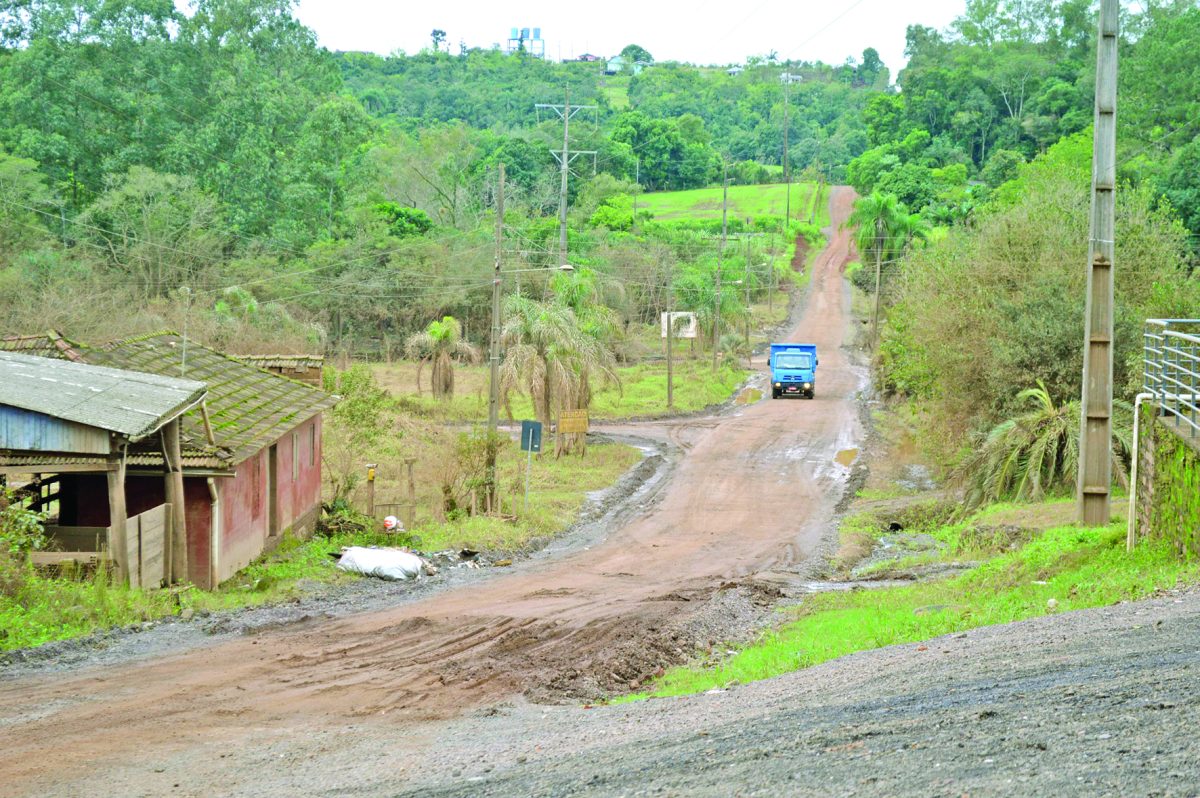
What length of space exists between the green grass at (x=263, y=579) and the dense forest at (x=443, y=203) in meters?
10.1

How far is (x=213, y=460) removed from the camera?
57.7 ft

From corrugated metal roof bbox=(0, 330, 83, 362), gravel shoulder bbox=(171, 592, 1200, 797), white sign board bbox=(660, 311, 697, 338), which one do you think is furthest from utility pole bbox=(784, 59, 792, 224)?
gravel shoulder bbox=(171, 592, 1200, 797)

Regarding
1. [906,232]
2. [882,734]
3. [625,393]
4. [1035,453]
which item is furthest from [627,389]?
[882,734]

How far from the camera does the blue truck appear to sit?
179 feet

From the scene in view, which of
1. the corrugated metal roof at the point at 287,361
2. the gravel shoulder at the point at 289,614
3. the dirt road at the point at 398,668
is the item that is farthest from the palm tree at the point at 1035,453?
the corrugated metal roof at the point at 287,361

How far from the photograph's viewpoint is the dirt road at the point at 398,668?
998cm

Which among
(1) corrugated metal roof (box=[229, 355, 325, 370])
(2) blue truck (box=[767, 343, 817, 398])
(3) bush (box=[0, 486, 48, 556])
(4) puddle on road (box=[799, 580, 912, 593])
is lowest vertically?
(4) puddle on road (box=[799, 580, 912, 593])

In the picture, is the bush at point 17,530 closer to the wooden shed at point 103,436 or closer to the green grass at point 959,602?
the wooden shed at point 103,436

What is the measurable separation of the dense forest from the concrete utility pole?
7320mm

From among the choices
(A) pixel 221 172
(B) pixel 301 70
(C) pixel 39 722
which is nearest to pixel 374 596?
(C) pixel 39 722

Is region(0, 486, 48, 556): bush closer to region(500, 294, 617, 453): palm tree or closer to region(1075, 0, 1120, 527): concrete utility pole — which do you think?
region(1075, 0, 1120, 527): concrete utility pole

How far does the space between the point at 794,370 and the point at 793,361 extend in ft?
1.56

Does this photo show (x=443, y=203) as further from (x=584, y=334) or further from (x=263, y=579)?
(x=263, y=579)

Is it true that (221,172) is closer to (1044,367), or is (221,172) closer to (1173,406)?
(1044,367)
